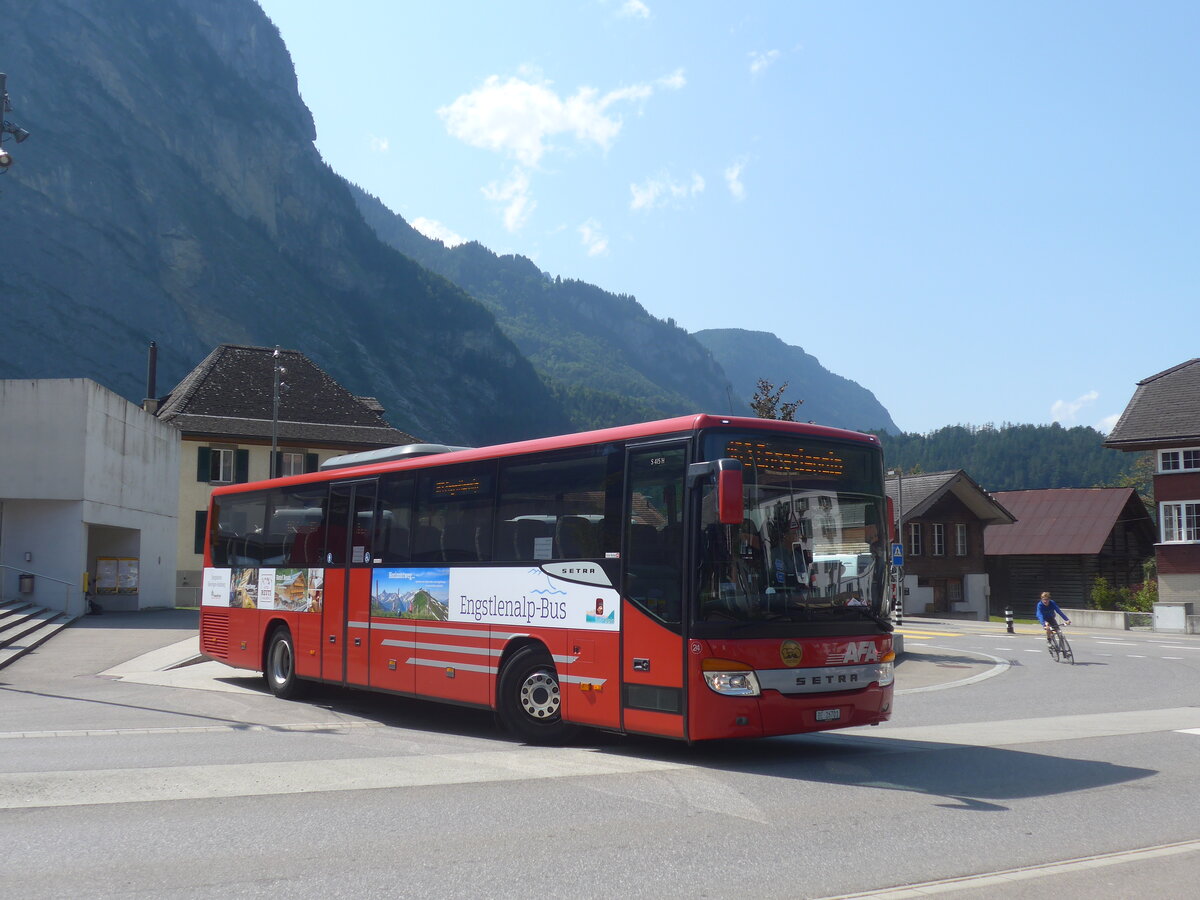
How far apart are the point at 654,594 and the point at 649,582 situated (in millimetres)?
131

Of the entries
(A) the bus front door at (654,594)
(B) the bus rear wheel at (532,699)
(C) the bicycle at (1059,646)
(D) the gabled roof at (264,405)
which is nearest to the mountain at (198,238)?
(D) the gabled roof at (264,405)

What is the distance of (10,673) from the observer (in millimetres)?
20281

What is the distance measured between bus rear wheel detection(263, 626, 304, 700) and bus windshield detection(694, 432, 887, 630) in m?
8.60

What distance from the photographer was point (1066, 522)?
67000 millimetres

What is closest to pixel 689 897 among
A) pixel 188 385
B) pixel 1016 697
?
pixel 1016 697

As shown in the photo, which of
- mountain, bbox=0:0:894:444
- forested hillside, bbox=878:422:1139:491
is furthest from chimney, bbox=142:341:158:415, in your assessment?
forested hillside, bbox=878:422:1139:491

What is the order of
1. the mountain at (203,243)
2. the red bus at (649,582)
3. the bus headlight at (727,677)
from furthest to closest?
1. the mountain at (203,243)
2. the red bus at (649,582)
3. the bus headlight at (727,677)

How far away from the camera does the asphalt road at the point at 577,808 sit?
20.4 ft

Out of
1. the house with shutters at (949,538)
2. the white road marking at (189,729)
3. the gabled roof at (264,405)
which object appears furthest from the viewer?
the house with shutters at (949,538)

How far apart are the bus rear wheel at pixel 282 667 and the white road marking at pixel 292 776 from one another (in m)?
6.48

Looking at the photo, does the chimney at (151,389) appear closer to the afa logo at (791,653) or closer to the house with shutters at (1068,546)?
the house with shutters at (1068,546)

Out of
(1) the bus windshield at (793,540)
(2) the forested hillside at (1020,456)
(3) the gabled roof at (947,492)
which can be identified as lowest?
(1) the bus windshield at (793,540)

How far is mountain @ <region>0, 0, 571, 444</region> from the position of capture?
117 m

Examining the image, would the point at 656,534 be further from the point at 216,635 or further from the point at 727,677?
the point at 216,635
